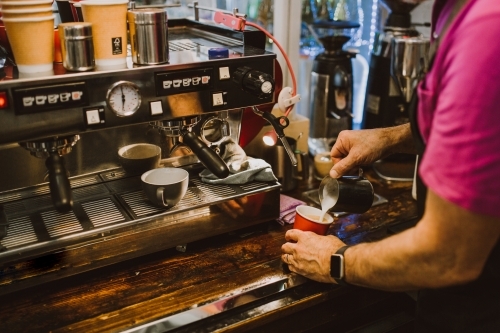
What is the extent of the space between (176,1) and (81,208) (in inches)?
32.5

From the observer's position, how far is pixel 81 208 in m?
1.22

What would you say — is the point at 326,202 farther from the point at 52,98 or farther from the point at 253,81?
the point at 52,98

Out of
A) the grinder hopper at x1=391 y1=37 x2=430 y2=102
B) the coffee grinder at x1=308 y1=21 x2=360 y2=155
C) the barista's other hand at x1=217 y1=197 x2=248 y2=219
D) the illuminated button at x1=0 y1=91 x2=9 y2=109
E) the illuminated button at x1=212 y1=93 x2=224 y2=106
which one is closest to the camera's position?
the illuminated button at x1=0 y1=91 x2=9 y2=109

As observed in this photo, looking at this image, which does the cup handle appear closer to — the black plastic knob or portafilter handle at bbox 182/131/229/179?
portafilter handle at bbox 182/131/229/179

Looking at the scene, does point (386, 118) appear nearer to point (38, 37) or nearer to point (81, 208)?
point (81, 208)

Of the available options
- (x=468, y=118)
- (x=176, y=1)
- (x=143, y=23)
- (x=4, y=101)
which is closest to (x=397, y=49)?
(x=176, y=1)

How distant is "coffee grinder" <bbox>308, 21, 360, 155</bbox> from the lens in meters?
1.82

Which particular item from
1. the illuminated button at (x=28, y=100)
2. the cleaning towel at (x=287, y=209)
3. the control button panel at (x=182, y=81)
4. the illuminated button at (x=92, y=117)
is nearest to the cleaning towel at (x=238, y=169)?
the cleaning towel at (x=287, y=209)

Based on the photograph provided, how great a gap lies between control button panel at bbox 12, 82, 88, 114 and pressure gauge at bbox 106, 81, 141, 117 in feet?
0.16

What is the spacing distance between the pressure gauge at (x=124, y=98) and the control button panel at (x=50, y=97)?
5 centimetres

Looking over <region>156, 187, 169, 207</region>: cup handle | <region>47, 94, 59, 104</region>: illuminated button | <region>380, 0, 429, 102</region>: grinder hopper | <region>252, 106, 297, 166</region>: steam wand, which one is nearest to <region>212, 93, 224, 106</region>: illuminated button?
<region>252, 106, 297, 166</region>: steam wand

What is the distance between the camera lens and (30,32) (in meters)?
1.00

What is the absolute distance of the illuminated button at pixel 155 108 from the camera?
3.64 feet

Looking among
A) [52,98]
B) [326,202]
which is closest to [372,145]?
[326,202]
